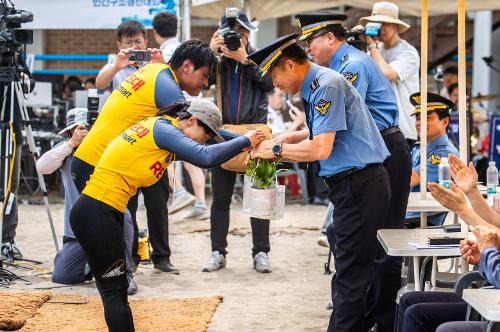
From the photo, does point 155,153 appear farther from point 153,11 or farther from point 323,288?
point 153,11

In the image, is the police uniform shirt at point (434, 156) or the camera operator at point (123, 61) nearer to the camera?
the police uniform shirt at point (434, 156)

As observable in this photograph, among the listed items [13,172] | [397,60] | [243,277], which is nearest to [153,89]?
[243,277]

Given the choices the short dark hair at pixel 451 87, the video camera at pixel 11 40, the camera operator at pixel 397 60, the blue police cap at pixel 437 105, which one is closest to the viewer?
the blue police cap at pixel 437 105

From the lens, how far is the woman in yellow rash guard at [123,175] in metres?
5.02

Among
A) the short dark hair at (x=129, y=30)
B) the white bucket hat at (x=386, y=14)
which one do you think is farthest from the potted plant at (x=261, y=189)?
the short dark hair at (x=129, y=30)

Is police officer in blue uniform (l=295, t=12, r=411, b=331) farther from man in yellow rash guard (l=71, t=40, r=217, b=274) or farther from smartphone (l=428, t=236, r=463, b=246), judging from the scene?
smartphone (l=428, t=236, r=463, b=246)

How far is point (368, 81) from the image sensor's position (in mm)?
5855

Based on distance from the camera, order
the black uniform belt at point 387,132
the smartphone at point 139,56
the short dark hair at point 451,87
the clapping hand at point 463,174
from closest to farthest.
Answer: the clapping hand at point 463,174 < the black uniform belt at point 387,132 < the smartphone at point 139,56 < the short dark hair at point 451,87

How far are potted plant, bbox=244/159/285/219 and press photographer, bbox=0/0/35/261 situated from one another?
2.78 m

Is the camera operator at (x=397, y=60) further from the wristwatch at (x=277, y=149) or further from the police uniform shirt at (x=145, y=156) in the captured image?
the police uniform shirt at (x=145, y=156)

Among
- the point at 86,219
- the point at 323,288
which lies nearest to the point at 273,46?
the point at 86,219

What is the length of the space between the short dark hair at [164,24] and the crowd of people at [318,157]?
1671 millimetres

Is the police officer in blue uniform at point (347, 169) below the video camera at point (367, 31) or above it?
below

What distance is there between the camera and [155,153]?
5.06 m
